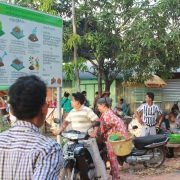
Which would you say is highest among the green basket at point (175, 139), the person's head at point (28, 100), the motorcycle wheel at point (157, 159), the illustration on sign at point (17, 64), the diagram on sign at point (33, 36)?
the diagram on sign at point (33, 36)

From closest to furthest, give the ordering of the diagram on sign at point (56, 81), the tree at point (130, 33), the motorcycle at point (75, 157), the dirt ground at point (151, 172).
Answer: the motorcycle at point (75, 157), the diagram on sign at point (56, 81), the dirt ground at point (151, 172), the tree at point (130, 33)

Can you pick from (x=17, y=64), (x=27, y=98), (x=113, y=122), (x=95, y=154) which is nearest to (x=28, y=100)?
(x=27, y=98)

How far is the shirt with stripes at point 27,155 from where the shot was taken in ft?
5.37

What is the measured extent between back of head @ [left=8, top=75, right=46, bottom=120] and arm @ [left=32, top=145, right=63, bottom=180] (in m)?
0.23

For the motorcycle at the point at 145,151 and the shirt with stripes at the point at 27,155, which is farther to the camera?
the motorcycle at the point at 145,151

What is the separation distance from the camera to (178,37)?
389 inches

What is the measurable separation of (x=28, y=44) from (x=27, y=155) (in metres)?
3.84

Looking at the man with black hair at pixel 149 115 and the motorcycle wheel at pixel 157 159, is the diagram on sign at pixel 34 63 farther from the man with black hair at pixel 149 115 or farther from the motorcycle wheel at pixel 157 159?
the man with black hair at pixel 149 115

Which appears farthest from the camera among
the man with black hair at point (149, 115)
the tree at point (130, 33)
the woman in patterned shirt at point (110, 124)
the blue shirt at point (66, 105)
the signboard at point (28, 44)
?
the blue shirt at point (66, 105)

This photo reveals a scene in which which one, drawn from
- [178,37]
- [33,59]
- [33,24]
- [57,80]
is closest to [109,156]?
[57,80]

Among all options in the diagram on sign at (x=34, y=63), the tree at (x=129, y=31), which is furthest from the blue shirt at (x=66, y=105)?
the diagram on sign at (x=34, y=63)

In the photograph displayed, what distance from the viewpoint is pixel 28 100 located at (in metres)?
1.73

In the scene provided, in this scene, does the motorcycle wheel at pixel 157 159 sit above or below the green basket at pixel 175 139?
below

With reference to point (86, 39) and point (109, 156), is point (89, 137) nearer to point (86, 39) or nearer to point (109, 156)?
point (109, 156)
